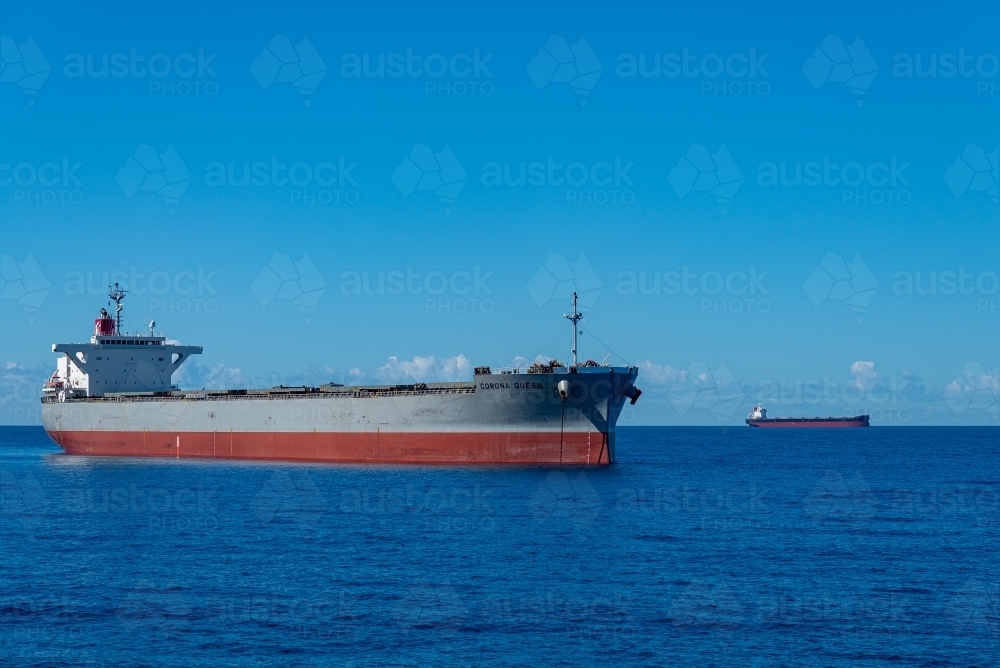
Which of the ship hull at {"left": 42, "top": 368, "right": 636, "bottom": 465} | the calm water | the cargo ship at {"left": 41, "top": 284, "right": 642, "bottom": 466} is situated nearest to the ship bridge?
the cargo ship at {"left": 41, "top": 284, "right": 642, "bottom": 466}

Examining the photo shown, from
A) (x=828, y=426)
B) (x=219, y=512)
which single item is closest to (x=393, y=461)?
(x=219, y=512)

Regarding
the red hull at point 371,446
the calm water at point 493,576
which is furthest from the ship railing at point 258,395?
the calm water at point 493,576

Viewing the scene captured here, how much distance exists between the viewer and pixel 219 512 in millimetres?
35219

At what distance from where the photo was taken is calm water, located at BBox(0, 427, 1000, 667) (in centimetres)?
1823

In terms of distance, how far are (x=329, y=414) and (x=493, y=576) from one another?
104 ft

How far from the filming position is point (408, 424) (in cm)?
5006

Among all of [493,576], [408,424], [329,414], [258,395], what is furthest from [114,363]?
[493,576]

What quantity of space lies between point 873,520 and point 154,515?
26393mm

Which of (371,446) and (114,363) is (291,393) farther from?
(114,363)

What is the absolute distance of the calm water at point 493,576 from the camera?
718 inches

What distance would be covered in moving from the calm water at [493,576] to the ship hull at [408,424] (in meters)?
3.61

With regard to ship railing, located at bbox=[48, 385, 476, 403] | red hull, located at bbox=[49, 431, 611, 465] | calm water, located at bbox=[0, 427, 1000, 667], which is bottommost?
calm water, located at bbox=[0, 427, 1000, 667]

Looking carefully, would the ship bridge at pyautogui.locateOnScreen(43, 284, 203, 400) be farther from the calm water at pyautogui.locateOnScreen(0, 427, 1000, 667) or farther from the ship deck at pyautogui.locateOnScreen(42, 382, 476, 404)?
the calm water at pyautogui.locateOnScreen(0, 427, 1000, 667)

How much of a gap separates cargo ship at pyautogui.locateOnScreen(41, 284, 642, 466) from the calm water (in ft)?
13.3
